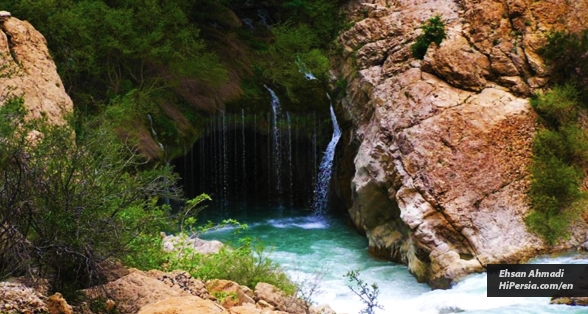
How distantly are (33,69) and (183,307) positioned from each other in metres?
7.93

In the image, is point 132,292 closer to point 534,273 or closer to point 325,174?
point 534,273

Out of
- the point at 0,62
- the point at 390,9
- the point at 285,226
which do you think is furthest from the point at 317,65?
the point at 0,62

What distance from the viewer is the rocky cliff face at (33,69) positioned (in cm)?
1012

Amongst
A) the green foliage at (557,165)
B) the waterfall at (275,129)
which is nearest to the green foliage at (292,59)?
the waterfall at (275,129)

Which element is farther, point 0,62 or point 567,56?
point 567,56

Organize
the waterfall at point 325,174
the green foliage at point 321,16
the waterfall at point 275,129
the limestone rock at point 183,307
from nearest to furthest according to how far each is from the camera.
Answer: the limestone rock at point 183,307 < the waterfall at point 325,174 < the waterfall at point 275,129 < the green foliage at point 321,16

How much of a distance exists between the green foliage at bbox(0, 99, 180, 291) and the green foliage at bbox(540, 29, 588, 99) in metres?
10.5

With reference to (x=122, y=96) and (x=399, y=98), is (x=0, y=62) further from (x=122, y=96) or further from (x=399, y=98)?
(x=399, y=98)

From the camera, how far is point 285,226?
17.2 m

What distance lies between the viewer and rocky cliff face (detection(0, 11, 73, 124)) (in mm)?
10125

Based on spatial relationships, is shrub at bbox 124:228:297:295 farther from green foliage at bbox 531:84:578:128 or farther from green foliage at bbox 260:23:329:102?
green foliage at bbox 260:23:329:102

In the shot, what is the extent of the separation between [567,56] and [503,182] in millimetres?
3599

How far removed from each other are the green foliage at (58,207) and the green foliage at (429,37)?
943cm

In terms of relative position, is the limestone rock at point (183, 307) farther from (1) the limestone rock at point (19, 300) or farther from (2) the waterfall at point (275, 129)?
(2) the waterfall at point (275, 129)
